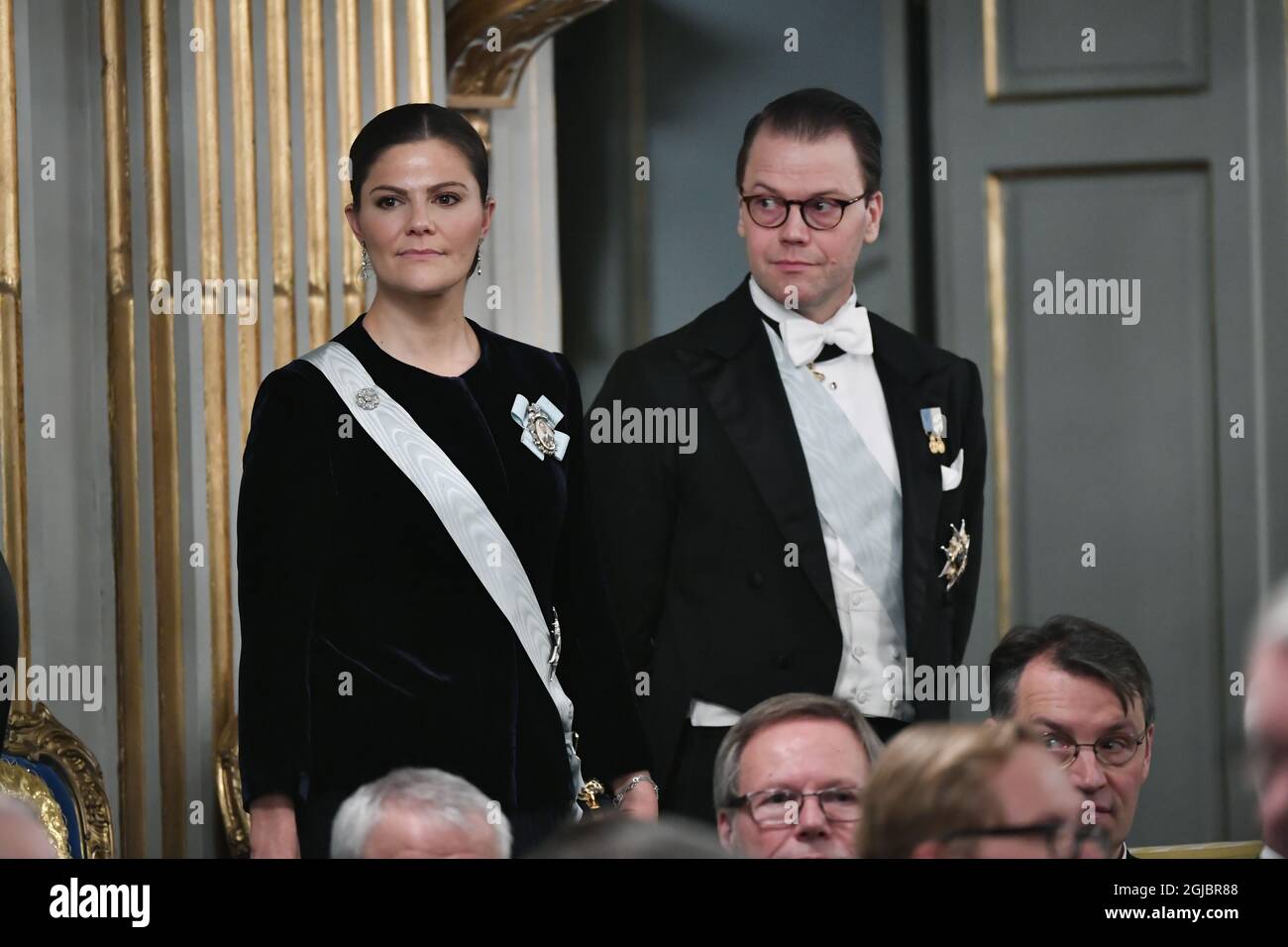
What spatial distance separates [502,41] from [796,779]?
1916mm

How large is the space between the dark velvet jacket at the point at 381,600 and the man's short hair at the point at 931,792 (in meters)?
1.03

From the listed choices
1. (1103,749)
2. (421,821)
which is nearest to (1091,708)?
(1103,749)

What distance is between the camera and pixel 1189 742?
161 inches

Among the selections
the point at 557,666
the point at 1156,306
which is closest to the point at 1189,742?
the point at 1156,306

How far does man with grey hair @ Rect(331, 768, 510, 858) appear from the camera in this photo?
224cm

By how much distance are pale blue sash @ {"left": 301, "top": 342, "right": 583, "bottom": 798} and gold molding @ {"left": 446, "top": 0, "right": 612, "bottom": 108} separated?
1322 millimetres

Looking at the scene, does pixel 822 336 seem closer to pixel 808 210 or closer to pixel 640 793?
pixel 808 210

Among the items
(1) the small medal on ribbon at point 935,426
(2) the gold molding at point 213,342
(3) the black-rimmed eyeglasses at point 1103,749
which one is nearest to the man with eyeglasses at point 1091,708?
(3) the black-rimmed eyeglasses at point 1103,749

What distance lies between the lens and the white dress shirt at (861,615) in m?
3.36

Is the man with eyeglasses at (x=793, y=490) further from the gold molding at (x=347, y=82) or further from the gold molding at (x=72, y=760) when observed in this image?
the gold molding at (x=72, y=760)

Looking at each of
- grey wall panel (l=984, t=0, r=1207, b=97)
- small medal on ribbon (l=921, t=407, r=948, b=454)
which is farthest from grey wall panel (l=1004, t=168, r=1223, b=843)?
small medal on ribbon (l=921, t=407, r=948, b=454)

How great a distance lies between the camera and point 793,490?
3.44m
